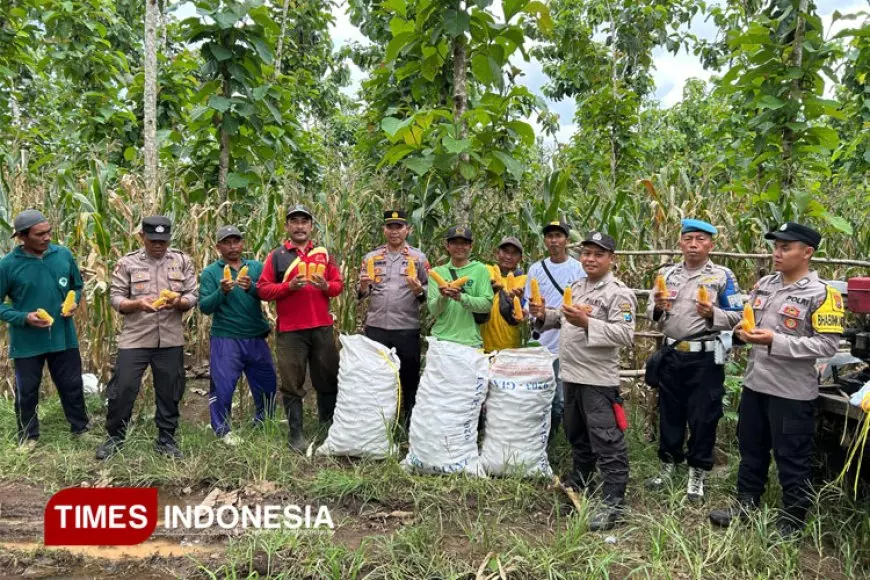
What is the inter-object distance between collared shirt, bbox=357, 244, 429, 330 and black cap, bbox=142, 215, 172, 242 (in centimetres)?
136

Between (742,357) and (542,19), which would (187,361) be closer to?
(542,19)

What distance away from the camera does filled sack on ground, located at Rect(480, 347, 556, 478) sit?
3443 mm

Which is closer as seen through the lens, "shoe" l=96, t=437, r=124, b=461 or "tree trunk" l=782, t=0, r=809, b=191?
"tree trunk" l=782, t=0, r=809, b=191

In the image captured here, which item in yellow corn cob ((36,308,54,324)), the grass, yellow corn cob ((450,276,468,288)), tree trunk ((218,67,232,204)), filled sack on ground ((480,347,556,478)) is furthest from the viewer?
tree trunk ((218,67,232,204))

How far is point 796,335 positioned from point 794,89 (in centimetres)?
193

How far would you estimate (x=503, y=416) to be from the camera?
3.47 metres

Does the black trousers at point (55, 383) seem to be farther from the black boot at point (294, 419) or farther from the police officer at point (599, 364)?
the police officer at point (599, 364)

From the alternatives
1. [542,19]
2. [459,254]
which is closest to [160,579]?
[459,254]

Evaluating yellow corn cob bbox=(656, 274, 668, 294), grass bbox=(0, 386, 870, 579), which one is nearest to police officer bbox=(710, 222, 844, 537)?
grass bbox=(0, 386, 870, 579)

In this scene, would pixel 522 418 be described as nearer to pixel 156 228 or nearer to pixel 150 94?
pixel 156 228

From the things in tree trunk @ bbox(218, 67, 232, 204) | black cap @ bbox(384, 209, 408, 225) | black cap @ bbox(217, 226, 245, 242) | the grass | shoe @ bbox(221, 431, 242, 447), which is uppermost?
tree trunk @ bbox(218, 67, 232, 204)

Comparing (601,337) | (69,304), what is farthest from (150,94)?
(601,337)

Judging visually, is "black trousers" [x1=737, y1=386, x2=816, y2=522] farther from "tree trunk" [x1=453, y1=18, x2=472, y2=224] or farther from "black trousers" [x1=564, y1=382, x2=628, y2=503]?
"tree trunk" [x1=453, y1=18, x2=472, y2=224]

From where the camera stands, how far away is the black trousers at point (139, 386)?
3893mm
